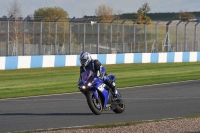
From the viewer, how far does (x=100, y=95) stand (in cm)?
1315

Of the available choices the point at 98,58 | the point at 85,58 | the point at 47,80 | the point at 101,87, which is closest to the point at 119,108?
the point at 101,87

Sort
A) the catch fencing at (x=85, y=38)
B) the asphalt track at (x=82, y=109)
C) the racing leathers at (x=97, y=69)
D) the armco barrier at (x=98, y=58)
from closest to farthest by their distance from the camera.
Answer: the asphalt track at (x=82, y=109), the racing leathers at (x=97, y=69), the armco barrier at (x=98, y=58), the catch fencing at (x=85, y=38)

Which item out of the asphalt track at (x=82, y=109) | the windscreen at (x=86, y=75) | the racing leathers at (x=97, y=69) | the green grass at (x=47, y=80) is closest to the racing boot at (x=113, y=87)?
the racing leathers at (x=97, y=69)

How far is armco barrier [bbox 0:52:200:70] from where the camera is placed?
30808mm

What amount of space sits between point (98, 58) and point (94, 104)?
22568mm

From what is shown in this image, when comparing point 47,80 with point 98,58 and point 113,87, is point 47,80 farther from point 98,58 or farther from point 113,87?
point 113,87

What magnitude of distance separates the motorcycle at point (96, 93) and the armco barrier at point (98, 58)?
17.3m

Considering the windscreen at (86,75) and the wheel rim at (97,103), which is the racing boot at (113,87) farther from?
the windscreen at (86,75)

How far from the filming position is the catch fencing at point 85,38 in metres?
34.2

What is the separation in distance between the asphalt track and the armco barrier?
1191 centimetres

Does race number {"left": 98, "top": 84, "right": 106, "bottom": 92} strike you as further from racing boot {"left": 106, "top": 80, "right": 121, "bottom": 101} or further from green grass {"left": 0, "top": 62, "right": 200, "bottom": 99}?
green grass {"left": 0, "top": 62, "right": 200, "bottom": 99}

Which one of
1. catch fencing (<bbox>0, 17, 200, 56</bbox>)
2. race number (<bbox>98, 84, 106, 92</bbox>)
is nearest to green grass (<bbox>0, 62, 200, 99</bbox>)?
catch fencing (<bbox>0, 17, 200, 56</bbox>)

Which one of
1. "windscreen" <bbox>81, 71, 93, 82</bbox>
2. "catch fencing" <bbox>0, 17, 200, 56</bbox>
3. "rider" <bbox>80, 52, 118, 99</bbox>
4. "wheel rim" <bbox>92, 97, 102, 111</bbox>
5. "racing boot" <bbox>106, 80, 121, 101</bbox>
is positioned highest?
"catch fencing" <bbox>0, 17, 200, 56</bbox>

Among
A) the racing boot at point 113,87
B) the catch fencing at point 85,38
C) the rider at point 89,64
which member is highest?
the catch fencing at point 85,38
